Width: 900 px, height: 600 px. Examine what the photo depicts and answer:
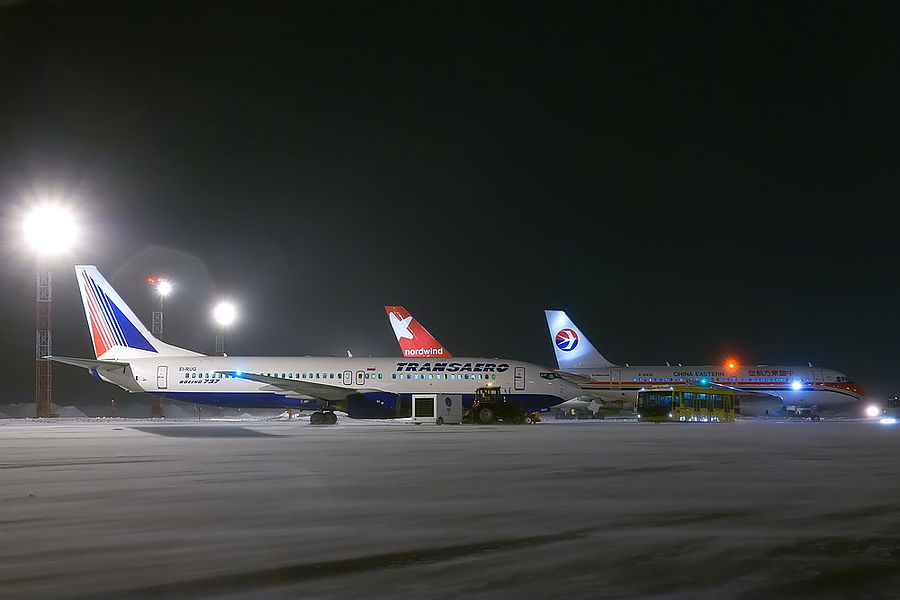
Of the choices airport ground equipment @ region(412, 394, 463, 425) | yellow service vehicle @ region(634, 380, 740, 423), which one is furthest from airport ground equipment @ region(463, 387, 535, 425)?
yellow service vehicle @ region(634, 380, 740, 423)

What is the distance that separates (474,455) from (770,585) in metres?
16.1

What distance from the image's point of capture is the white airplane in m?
52.6

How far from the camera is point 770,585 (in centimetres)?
715

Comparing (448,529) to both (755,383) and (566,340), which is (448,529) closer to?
(755,383)

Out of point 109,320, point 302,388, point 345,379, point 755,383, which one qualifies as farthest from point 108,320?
point 755,383

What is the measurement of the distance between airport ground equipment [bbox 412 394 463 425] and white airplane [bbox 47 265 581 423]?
613mm

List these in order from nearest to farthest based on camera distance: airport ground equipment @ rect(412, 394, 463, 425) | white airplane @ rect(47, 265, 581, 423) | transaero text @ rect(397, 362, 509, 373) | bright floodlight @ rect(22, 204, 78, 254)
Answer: airport ground equipment @ rect(412, 394, 463, 425)
white airplane @ rect(47, 265, 581, 423)
transaero text @ rect(397, 362, 509, 373)
bright floodlight @ rect(22, 204, 78, 254)

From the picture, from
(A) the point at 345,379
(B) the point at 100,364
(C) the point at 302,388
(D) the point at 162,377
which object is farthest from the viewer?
(A) the point at 345,379

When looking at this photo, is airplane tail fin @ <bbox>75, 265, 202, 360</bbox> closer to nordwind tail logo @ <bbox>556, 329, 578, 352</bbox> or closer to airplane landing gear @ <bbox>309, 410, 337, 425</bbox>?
airplane landing gear @ <bbox>309, 410, 337, 425</bbox>

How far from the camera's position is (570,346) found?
80438mm

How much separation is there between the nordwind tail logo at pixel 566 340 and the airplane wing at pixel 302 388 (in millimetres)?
30486

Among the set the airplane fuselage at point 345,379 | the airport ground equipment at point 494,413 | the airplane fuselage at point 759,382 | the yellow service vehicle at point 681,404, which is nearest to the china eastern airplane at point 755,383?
the airplane fuselage at point 759,382

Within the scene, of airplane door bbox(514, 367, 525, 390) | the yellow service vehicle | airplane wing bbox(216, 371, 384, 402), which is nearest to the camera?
airplane wing bbox(216, 371, 384, 402)

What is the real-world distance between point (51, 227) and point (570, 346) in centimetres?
4392
